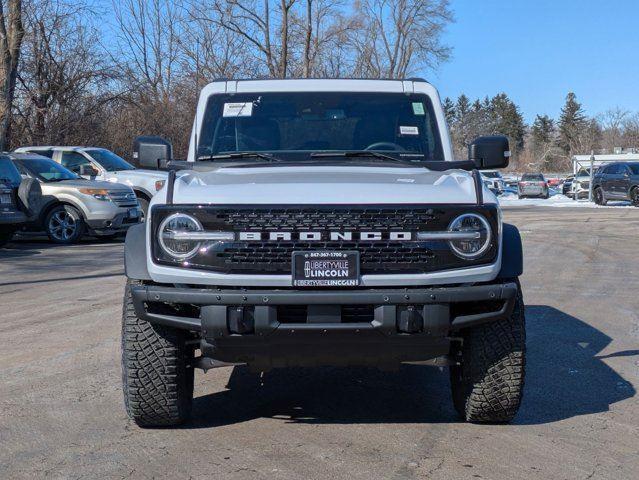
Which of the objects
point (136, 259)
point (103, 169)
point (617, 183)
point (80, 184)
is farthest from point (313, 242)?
point (617, 183)

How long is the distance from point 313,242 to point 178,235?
26.2 inches

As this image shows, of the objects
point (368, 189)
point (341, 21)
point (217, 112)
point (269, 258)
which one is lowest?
point (269, 258)

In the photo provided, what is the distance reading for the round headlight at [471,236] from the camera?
4.19 metres

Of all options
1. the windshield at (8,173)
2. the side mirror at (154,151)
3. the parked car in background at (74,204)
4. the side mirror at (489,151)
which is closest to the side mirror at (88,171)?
the parked car in background at (74,204)

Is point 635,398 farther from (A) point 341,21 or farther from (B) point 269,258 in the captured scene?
(A) point 341,21

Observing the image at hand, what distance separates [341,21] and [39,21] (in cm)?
2124

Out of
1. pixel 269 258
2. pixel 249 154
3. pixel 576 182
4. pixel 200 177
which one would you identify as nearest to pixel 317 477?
pixel 269 258

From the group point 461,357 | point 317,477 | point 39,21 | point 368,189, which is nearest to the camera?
point 317,477

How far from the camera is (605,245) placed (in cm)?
1683

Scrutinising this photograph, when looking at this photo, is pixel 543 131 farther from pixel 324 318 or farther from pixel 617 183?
pixel 324 318

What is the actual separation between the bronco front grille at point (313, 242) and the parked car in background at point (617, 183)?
96.8 ft

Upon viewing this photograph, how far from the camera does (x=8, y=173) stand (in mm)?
13828

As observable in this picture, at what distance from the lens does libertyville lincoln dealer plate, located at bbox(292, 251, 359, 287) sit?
4.07 meters

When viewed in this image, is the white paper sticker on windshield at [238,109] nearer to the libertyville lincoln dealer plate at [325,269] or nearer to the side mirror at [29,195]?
the libertyville lincoln dealer plate at [325,269]
